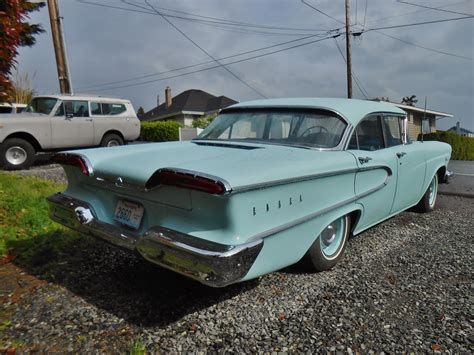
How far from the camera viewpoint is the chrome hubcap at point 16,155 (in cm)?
848

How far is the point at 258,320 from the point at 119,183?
4.32 ft

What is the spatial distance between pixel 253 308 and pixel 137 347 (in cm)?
86

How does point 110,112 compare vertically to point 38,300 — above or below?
above

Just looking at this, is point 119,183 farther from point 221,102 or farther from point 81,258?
point 221,102

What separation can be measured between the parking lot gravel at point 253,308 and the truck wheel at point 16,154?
6.08 meters

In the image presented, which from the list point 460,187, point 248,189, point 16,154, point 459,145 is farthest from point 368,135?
point 459,145

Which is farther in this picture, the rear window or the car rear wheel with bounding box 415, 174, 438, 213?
the rear window

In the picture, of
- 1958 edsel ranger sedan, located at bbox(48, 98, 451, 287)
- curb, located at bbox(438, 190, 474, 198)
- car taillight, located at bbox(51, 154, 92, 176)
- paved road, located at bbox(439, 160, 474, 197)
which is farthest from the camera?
paved road, located at bbox(439, 160, 474, 197)

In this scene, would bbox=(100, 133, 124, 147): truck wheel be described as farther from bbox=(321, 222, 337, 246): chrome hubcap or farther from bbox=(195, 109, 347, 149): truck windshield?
bbox=(321, 222, 337, 246): chrome hubcap

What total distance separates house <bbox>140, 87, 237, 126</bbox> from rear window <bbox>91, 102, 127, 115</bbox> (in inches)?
781

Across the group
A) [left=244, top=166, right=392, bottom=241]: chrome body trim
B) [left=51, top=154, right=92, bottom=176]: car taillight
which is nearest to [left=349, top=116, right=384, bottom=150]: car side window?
[left=244, top=166, right=392, bottom=241]: chrome body trim

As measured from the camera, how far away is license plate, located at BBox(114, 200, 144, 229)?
8.45ft

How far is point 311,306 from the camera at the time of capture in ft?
8.87

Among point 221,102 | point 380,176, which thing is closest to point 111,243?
point 380,176
